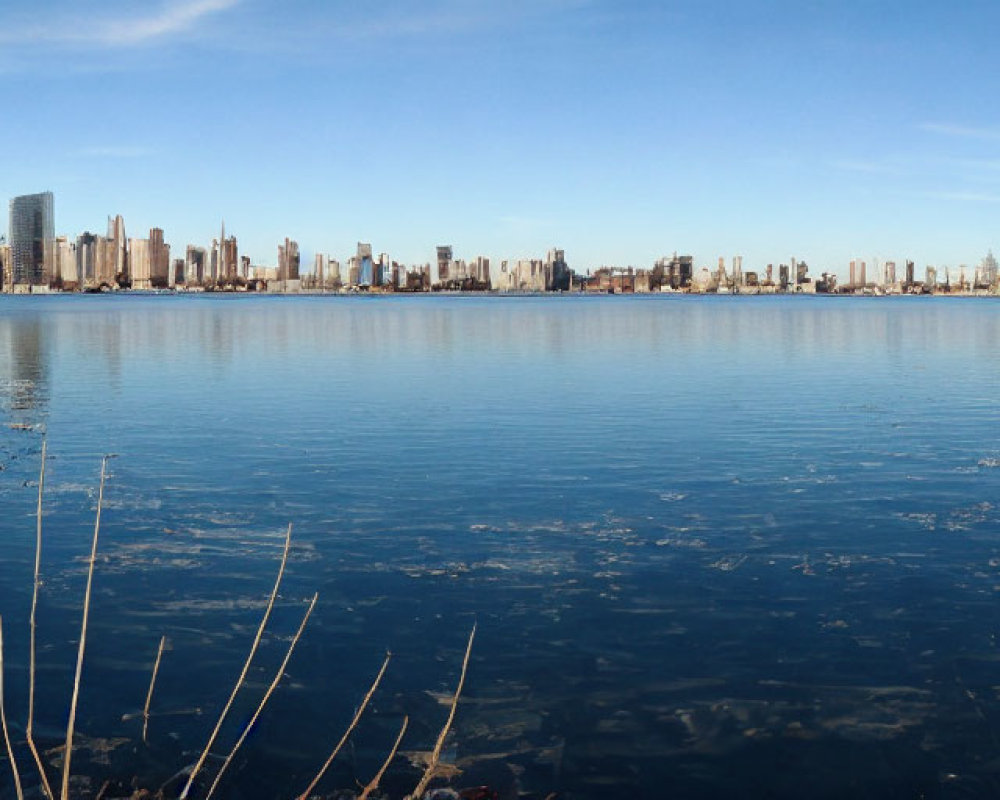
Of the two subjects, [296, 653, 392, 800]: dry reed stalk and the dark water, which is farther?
the dark water

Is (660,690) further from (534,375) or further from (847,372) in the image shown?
(847,372)

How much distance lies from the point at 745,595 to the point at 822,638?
1834mm

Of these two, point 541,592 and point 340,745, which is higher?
point 340,745

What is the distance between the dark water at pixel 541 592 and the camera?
10414 millimetres

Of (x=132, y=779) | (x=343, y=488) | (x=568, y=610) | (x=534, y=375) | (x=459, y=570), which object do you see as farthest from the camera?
(x=534, y=375)

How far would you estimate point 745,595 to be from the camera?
15.0m

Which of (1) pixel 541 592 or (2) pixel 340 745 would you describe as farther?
(1) pixel 541 592

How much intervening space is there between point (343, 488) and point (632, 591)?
899cm

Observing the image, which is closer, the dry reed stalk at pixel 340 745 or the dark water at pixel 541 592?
the dry reed stalk at pixel 340 745

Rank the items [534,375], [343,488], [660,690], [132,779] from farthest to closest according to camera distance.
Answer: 1. [534,375]
2. [343,488]
3. [660,690]
4. [132,779]

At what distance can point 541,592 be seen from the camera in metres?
15.2

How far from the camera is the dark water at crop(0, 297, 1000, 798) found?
1041 cm

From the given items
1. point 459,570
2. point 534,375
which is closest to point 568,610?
point 459,570

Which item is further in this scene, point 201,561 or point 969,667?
point 201,561
